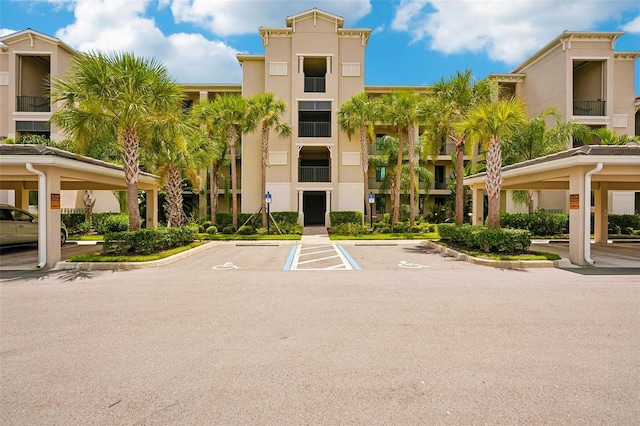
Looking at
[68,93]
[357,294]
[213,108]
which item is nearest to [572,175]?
[357,294]

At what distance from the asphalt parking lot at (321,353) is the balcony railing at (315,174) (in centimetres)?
2152

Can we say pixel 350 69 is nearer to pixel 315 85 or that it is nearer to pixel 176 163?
pixel 315 85

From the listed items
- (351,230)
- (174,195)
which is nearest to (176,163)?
(174,195)

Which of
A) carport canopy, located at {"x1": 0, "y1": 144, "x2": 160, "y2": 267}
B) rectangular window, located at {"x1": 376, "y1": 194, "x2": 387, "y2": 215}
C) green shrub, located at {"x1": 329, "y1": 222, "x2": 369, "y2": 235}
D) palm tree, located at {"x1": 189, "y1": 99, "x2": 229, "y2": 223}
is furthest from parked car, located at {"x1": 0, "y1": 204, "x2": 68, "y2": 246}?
rectangular window, located at {"x1": 376, "y1": 194, "x2": 387, "y2": 215}

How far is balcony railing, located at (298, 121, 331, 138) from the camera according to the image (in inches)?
1180

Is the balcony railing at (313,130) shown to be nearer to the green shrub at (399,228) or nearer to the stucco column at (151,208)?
the green shrub at (399,228)

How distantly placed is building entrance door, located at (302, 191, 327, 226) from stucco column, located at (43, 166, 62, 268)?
22220 millimetres

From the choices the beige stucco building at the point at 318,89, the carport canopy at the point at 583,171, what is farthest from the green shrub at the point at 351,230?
the carport canopy at the point at 583,171

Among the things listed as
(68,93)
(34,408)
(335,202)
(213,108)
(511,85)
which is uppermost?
(511,85)

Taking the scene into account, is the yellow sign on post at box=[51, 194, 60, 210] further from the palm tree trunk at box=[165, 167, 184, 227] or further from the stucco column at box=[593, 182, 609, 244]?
the stucco column at box=[593, 182, 609, 244]

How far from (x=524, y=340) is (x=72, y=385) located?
549cm

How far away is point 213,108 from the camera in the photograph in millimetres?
23828

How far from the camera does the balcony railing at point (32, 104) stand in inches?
1124

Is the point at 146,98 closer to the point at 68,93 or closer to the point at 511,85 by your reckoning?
the point at 68,93
